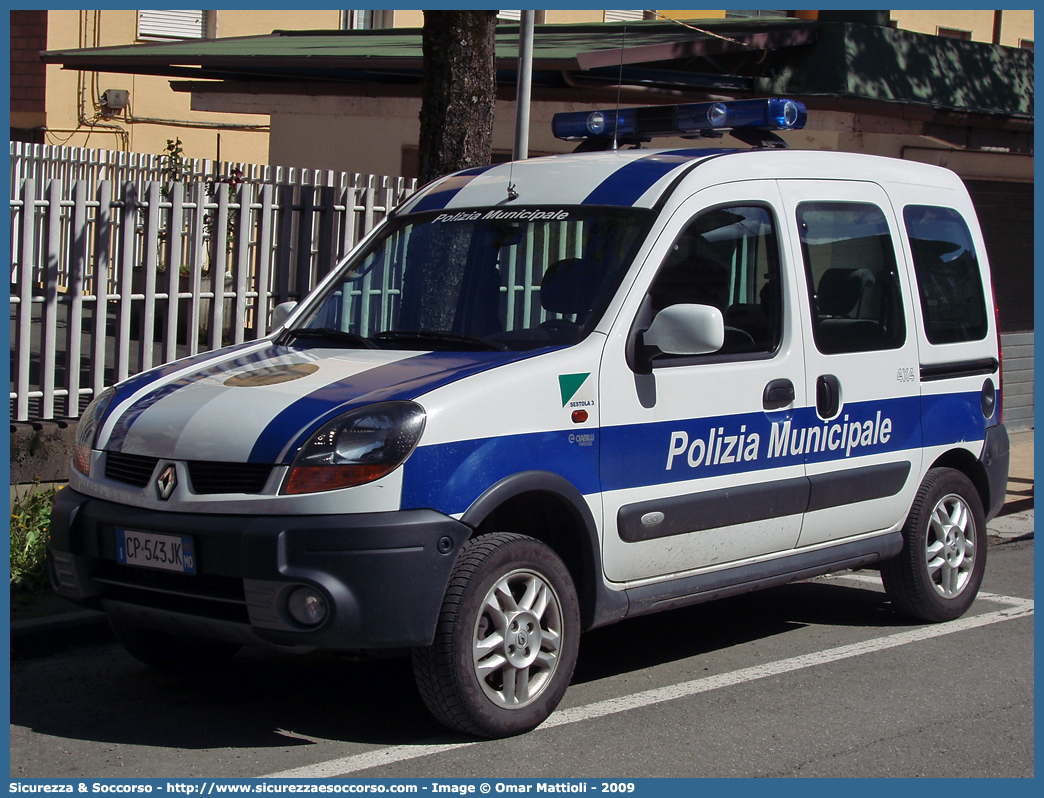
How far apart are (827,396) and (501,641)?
6.35ft

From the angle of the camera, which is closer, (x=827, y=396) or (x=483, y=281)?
(x=483, y=281)

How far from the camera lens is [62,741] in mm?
4621

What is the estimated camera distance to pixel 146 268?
9031 millimetres

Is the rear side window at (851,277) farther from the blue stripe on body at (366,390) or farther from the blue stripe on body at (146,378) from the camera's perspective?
the blue stripe on body at (146,378)

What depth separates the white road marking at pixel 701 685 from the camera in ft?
14.4

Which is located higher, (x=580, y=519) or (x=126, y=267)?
(x=126, y=267)

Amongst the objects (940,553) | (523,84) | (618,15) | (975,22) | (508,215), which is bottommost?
(940,553)

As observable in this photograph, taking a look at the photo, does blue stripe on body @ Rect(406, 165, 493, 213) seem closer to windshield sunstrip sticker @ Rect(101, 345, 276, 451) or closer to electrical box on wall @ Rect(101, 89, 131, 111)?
windshield sunstrip sticker @ Rect(101, 345, 276, 451)

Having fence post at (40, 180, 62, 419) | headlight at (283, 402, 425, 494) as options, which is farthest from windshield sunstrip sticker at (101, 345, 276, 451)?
fence post at (40, 180, 62, 419)

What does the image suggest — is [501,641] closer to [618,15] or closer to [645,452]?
[645,452]

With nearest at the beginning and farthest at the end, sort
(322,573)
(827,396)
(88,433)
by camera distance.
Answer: (322,573) < (88,433) < (827,396)

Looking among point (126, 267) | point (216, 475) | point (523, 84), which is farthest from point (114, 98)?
point (216, 475)

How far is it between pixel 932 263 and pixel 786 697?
2359mm
